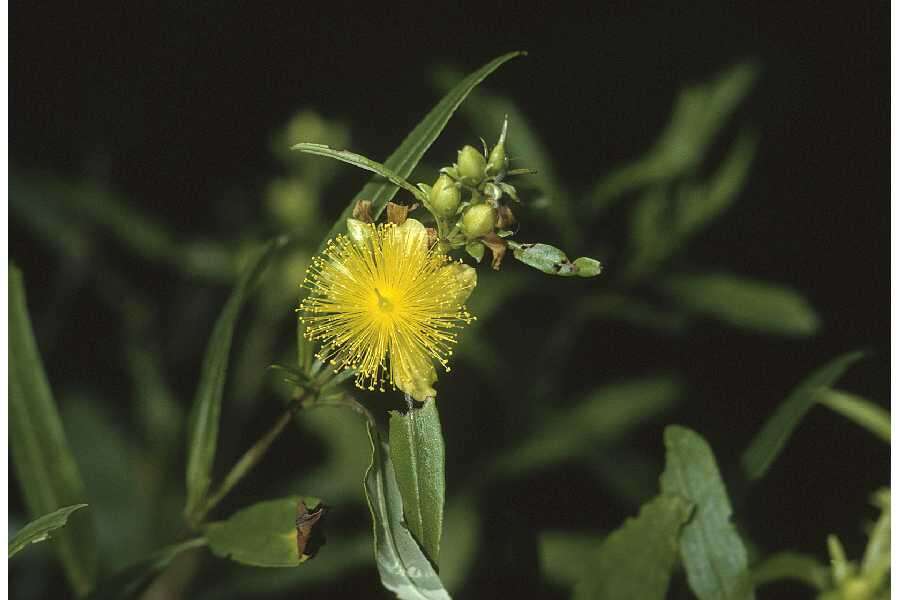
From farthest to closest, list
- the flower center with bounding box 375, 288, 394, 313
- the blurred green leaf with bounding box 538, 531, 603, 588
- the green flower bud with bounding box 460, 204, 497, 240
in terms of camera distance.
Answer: the blurred green leaf with bounding box 538, 531, 603, 588
the flower center with bounding box 375, 288, 394, 313
the green flower bud with bounding box 460, 204, 497, 240

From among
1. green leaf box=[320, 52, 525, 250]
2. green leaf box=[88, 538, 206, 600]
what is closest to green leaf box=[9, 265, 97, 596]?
green leaf box=[88, 538, 206, 600]

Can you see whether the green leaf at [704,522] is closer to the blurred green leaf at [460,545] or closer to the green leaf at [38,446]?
the blurred green leaf at [460,545]

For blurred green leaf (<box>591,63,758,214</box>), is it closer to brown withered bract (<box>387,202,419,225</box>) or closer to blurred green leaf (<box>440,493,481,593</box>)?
blurred green leaf (<box>440,493,481,593</box>)

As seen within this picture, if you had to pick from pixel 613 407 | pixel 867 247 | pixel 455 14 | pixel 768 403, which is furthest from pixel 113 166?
pixel 867 247

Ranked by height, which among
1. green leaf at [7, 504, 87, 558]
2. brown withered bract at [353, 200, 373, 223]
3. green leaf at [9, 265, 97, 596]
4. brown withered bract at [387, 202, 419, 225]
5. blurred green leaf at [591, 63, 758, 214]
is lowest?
green leaf at [7, 504, 87, 558]

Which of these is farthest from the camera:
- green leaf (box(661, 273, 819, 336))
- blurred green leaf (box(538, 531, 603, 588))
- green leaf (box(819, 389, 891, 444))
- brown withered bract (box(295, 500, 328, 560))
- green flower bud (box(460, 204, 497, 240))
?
green leaf (box(661, 273, 819, 336))

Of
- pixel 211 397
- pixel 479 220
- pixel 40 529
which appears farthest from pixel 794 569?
pixel 40 529
